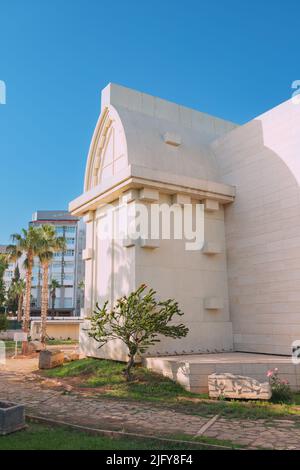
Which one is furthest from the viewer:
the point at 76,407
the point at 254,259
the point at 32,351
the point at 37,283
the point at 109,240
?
the point at 37,283

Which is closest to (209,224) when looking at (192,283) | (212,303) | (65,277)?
(192,283)

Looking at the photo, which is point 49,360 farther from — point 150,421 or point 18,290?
point 18,290

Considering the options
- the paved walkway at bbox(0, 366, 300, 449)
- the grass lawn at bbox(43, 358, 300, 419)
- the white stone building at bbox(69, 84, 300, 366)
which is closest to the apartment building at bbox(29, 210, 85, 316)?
the white stone building at bbox(69, 84, 300, 366)

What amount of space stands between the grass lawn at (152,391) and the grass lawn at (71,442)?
224cm

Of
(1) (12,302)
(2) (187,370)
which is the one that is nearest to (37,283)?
(1) (12,302)

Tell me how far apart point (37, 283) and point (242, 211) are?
62.8m

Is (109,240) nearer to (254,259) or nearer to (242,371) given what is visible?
(254,259)

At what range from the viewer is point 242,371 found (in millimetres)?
9766

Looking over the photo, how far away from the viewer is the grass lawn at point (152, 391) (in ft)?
25.3

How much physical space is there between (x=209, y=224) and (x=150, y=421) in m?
8.18

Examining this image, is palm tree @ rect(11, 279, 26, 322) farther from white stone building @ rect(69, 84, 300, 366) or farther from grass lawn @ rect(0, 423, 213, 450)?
grass lawn @ rect(0, 423, 213, 450)

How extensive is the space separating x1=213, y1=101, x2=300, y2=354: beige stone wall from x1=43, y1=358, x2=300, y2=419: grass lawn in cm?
337

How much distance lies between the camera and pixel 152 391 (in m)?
9.41

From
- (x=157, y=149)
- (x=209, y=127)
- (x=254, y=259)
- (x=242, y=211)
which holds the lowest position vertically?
(x=254, y=259)
